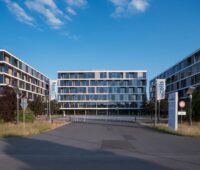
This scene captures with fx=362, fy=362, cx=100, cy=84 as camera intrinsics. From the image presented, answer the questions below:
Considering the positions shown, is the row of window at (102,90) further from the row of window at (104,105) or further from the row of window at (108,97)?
the row of window at (104,105)

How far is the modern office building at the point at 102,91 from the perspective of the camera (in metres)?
136

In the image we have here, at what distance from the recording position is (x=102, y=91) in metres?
138

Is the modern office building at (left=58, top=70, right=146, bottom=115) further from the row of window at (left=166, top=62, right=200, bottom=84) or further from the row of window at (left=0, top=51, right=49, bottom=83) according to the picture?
the row of window at (left=166, top=62, right=200, bottom=84)

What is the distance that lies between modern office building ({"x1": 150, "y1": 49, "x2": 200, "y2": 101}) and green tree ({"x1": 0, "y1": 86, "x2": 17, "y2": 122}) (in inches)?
2272

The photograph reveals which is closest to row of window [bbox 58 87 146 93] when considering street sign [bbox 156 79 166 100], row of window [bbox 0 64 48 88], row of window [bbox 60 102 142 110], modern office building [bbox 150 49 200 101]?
row of window [bbox 60 102 142 110]

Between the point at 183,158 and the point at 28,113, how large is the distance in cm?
3263

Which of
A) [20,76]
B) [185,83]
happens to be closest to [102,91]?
[20,76]

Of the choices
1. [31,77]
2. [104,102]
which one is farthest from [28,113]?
[104,102]

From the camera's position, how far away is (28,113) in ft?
141

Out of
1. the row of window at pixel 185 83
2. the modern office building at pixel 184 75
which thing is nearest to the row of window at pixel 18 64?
the modern office building at pixel 184 75

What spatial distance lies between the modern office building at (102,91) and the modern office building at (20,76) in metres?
9.31

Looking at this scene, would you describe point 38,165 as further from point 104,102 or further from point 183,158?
point 104,102

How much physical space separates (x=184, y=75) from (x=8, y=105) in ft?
251

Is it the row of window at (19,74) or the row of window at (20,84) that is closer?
the row of window at (20,84)
